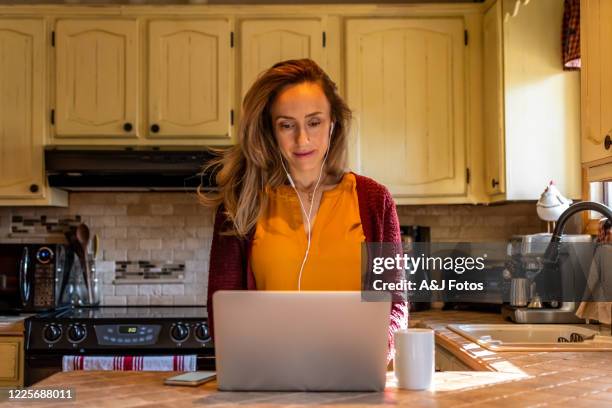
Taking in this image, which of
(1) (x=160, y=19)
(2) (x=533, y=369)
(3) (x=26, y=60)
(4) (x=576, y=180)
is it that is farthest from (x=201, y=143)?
(2) (x=533, y=369)

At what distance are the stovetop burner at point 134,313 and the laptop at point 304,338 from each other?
1.81 metres

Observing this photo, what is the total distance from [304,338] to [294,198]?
2.18ft

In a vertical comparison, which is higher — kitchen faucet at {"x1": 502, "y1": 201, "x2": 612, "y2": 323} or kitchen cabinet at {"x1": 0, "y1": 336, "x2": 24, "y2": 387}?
kitchen faucet at {"x1": 502, "y1": 201, "x2": 612, "y2": 323}

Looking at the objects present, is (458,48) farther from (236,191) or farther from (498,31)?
(236,191)

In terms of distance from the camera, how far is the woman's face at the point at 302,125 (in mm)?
1835

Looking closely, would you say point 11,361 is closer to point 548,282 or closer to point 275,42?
point 275,42

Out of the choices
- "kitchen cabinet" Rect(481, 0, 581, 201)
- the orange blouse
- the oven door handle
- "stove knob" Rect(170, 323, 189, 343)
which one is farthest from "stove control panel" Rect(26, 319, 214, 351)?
"kitchen cabinet" Rect(481, 0, 581, 201)

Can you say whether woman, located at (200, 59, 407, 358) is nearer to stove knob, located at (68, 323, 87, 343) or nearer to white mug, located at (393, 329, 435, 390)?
white mug, located at (393, 329, 435, 390)

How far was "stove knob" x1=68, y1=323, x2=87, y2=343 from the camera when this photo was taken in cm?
302

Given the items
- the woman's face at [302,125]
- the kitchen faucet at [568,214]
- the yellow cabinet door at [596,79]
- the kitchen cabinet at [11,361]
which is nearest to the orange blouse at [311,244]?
the woman's face at [302,125]

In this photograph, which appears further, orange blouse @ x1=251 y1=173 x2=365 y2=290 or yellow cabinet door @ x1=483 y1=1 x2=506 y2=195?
yellow cabinet door @ x1=483 y1=1 x2=506 y2=195

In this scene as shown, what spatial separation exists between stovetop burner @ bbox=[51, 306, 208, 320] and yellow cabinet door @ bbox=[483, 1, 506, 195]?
1.44 meters

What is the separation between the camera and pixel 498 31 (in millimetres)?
3172

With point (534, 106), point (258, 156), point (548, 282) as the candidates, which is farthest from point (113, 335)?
point (534, 106)
